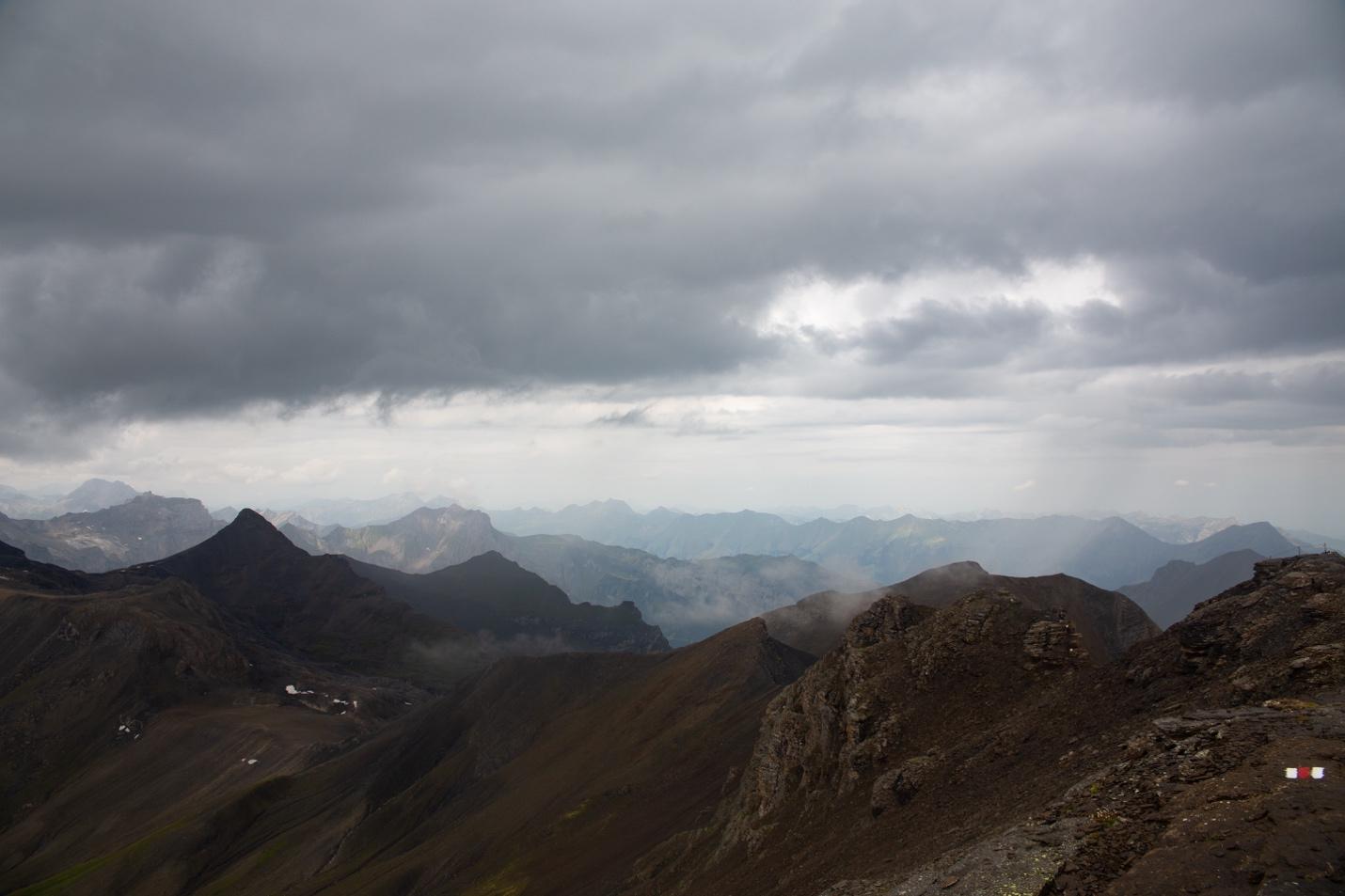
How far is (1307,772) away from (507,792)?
103943 mm

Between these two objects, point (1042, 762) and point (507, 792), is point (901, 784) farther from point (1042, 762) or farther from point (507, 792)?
point (507, 792)

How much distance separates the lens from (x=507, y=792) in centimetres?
10688

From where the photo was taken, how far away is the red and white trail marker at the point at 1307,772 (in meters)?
18.8

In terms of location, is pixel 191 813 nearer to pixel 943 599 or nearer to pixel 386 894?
pixel 386 894

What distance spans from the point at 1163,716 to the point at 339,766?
15863 centimetres

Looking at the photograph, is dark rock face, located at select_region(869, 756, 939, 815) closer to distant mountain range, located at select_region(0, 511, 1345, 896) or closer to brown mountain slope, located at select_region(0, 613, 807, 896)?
distant mountain range, located at select_region(0, 511, 1345, 896)

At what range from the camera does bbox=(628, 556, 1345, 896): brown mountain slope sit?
18703mm

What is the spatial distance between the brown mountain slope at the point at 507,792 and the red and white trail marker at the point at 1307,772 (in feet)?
170

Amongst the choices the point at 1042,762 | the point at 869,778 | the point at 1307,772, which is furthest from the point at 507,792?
the point at 1307,772

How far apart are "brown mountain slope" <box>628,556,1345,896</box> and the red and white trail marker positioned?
0.55 feet

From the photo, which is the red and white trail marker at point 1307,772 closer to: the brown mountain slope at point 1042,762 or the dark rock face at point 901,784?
the brown mountain slope at point 1042,762

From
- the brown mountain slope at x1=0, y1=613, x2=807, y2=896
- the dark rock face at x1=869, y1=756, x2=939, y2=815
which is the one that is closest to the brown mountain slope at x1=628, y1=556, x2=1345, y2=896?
the dark rock face at x1=869, y1=756, x2=939, y2=815

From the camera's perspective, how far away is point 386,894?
85.2m

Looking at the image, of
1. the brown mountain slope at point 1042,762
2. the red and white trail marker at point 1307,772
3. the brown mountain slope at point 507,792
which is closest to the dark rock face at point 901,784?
the brown mountain slope at point 1042,762
